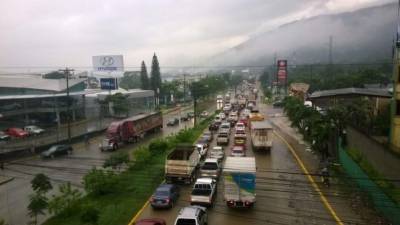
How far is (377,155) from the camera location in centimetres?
2623

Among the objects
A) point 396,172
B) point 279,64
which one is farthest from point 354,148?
point 279,64

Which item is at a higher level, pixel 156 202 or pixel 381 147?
pixel 381 147

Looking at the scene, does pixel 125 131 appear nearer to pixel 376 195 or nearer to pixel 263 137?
pixel 263 137

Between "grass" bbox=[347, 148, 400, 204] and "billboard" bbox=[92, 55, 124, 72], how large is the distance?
198ft

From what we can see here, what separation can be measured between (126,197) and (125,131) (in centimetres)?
2343

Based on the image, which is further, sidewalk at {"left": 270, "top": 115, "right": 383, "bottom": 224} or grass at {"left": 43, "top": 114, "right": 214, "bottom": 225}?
grass at {"left": 43, "top": 114, "right": 214, "bottom": 225}

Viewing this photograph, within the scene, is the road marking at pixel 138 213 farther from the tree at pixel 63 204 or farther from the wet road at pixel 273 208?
the tree at pixel 63 204

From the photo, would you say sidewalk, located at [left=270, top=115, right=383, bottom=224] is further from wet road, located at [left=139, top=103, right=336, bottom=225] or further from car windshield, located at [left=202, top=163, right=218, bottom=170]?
car windshield, located at [left=202, top=163, right=218, bottom=170]

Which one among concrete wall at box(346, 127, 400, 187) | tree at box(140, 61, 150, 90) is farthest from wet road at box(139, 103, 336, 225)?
tree at box(140, 61, 150, 90)

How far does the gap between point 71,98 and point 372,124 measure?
5281 cm

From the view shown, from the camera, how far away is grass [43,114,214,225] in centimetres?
2136

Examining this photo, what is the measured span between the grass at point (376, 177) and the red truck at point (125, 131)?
25.6 m

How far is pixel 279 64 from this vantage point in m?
96.0

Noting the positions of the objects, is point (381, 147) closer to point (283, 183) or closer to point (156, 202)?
point (283, 183)
